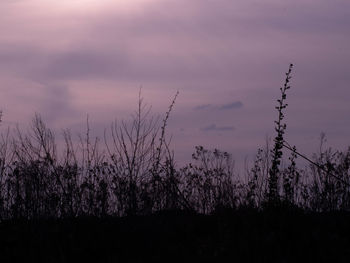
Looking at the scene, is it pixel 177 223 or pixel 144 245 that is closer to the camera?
pixel 144 245

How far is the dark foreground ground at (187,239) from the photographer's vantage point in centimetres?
689

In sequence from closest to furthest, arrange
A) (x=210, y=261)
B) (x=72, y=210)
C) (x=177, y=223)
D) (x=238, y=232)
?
(x=210, y=261) → (x=238, y=232) → (x=177, y=223) → (x=72, y=210)

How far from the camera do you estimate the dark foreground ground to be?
271 inches

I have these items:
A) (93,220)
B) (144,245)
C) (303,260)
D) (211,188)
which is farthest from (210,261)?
(211,188)

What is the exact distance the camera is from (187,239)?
27.0 ft

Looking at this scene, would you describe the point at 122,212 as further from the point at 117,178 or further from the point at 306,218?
the point at 306,218

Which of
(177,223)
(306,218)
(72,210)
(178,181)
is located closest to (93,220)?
(177,223)

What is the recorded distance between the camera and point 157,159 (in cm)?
1315

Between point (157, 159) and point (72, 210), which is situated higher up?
point (157, 159)

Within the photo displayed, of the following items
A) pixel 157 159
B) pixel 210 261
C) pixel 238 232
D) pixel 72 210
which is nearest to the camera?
pixel 210 261

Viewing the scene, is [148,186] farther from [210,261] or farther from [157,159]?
[210,261]

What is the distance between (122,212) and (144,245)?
4.75 metres

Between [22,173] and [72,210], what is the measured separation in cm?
240

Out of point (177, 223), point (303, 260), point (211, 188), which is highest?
point (211, 188)
